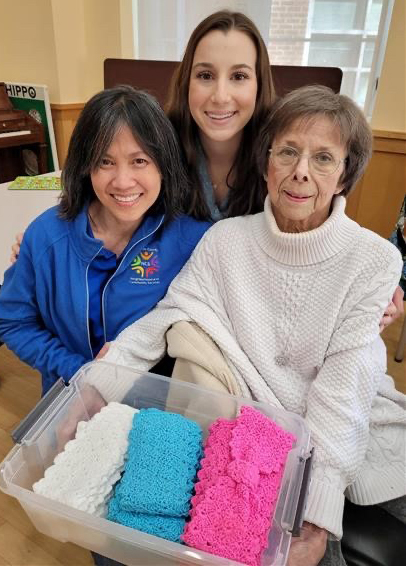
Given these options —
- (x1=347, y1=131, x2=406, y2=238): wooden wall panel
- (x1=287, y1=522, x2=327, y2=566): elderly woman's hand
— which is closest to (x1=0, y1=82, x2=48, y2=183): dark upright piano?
(x1=347, y1=131, x2=406, y2=238): wooden wall panel

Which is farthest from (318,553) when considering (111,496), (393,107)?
(393,107)

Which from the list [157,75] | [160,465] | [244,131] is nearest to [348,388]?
[160,465]

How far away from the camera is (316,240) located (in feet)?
3.05

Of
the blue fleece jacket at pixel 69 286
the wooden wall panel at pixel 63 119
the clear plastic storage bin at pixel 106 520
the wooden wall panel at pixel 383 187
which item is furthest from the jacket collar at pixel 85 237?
the wooden wall panel at pixel 63 119

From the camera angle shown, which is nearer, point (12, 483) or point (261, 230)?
point (12, 483)

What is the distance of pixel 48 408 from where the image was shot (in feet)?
2.75

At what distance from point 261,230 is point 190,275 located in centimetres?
21

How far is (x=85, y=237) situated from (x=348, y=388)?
0.68 meters

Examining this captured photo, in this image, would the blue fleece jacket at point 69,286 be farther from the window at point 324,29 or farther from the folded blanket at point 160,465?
the window at point 324,29

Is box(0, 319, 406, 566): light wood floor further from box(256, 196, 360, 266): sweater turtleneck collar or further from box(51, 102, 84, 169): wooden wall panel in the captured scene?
box(51, 102, 84, 169): wooden wall panel

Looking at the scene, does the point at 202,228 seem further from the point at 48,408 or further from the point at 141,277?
the point at 48,408

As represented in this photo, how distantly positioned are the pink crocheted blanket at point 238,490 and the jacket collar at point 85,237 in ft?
1.75

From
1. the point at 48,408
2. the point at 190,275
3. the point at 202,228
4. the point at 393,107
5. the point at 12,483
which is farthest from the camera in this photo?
the point at 393,107

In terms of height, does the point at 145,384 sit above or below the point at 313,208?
below
